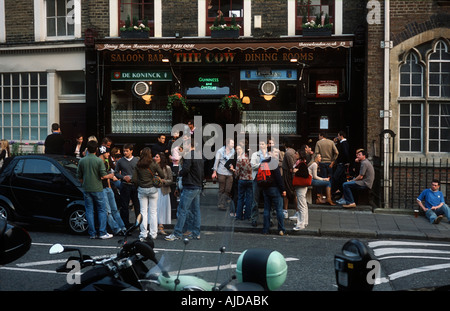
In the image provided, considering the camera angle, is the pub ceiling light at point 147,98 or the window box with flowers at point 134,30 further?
the pub ceiling light at point 147,98

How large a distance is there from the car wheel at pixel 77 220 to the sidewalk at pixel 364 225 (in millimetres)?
2111

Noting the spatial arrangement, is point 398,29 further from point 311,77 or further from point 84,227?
point 84,227

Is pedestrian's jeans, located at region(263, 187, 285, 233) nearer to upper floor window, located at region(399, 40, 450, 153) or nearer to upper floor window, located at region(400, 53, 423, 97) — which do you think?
upper floor window, located at region(399, 40, 450, 153)

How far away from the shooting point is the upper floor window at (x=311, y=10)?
15.3 m

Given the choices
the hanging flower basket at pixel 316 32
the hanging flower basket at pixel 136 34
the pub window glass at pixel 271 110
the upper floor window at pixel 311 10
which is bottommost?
the pub window glass at pixel 271 110

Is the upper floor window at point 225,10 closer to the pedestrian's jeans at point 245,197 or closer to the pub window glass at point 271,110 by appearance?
the pub window glass at point 271,110

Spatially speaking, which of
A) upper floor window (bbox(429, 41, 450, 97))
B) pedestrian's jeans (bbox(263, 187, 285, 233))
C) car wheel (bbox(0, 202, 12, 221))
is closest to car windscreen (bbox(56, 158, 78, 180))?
car wheel (bbox(0, 202, 12, 221))

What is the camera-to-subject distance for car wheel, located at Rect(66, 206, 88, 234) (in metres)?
10.4

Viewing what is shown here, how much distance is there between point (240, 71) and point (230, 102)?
46.5 inches

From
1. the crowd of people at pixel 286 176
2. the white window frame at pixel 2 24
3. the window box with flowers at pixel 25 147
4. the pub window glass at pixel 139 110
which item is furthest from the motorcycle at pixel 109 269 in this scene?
the white window frame at pixel 2 24

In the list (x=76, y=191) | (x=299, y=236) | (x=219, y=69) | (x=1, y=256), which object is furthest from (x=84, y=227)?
(x=219, y=69)

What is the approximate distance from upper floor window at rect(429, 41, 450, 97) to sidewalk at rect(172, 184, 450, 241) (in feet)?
12.7

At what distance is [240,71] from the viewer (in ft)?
51.4

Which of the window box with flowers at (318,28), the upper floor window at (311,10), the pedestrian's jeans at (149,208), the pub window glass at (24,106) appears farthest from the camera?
the pub window glass at (24,106)
